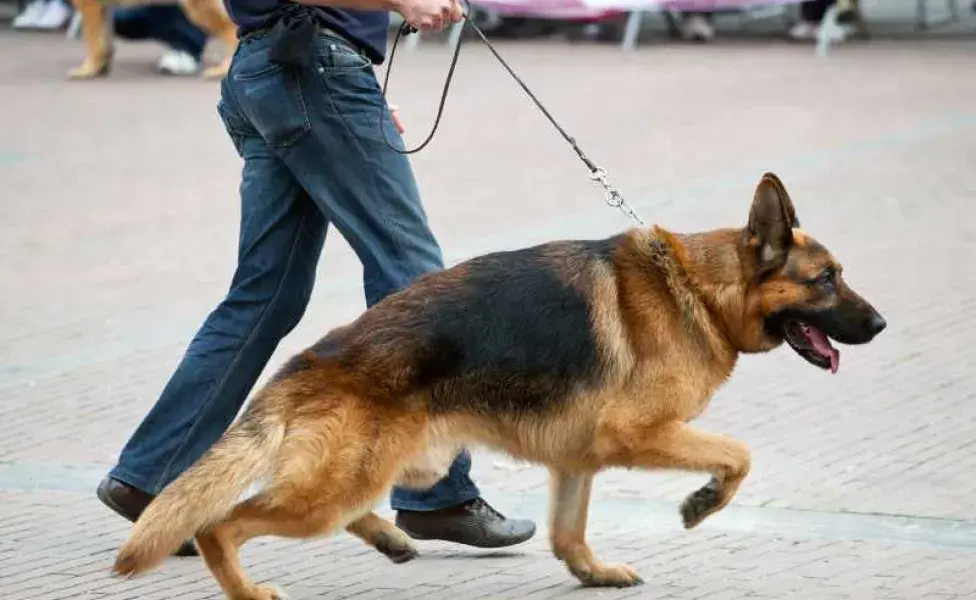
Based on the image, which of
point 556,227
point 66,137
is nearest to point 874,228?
point 556,227

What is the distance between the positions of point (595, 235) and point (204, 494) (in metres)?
5.15

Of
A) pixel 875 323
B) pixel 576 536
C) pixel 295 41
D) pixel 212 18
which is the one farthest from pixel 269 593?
pixel 212 18

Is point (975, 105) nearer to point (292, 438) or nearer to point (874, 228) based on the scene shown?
point (874, 228)

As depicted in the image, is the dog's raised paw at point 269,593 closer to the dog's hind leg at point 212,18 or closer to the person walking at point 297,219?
the person walking at point 297,219

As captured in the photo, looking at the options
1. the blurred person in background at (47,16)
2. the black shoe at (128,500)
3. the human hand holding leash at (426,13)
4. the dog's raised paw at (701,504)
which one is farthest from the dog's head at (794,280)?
the blurred person in background at (47,16)

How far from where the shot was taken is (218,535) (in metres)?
4.39

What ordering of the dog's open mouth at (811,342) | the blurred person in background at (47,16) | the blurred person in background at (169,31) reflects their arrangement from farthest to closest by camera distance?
the blurred person in background at (47,16)
the blurred person in background at (169,31)
the dog's open mouth at (811,342)

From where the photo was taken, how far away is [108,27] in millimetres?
15898

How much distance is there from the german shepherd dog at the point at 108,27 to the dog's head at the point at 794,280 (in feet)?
35.3

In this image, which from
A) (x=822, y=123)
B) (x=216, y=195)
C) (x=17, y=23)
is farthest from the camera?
(x=17, y=23)

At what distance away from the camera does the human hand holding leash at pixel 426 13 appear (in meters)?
4.61

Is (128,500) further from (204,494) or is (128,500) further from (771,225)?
(771,225)

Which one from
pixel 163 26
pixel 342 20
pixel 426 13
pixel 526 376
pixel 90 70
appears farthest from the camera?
pixel 163 26

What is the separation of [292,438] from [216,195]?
6798 millimetres
